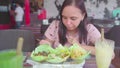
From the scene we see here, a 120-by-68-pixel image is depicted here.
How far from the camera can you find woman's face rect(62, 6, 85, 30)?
155cm

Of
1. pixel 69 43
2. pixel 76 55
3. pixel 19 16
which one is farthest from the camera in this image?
pixel 19 16

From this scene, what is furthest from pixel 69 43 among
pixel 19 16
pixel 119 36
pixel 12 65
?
pixel 19 16

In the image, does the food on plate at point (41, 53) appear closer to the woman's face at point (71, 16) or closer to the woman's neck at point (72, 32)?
the woman's face at point (71, 16)

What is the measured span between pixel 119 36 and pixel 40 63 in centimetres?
207

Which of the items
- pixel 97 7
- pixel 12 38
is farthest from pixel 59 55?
pixel 97 7

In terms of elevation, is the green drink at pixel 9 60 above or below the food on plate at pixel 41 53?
above

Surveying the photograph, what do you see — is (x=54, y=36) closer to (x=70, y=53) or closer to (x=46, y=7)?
(x=70, y=53)

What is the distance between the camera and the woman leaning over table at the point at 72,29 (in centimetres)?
158

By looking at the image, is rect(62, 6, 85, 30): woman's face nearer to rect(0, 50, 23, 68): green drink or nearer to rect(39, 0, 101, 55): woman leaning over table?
rect(39, 0, 101, 55): woman leaning over table

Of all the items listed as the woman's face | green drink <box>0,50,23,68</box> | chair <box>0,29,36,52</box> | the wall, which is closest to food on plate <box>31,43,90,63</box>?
the woman's face

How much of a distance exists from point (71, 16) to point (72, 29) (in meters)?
0.16

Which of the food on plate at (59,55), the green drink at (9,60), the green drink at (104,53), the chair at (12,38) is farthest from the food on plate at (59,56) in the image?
the chair at (12,38)

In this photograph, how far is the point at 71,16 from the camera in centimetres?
155

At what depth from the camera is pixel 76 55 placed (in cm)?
120
